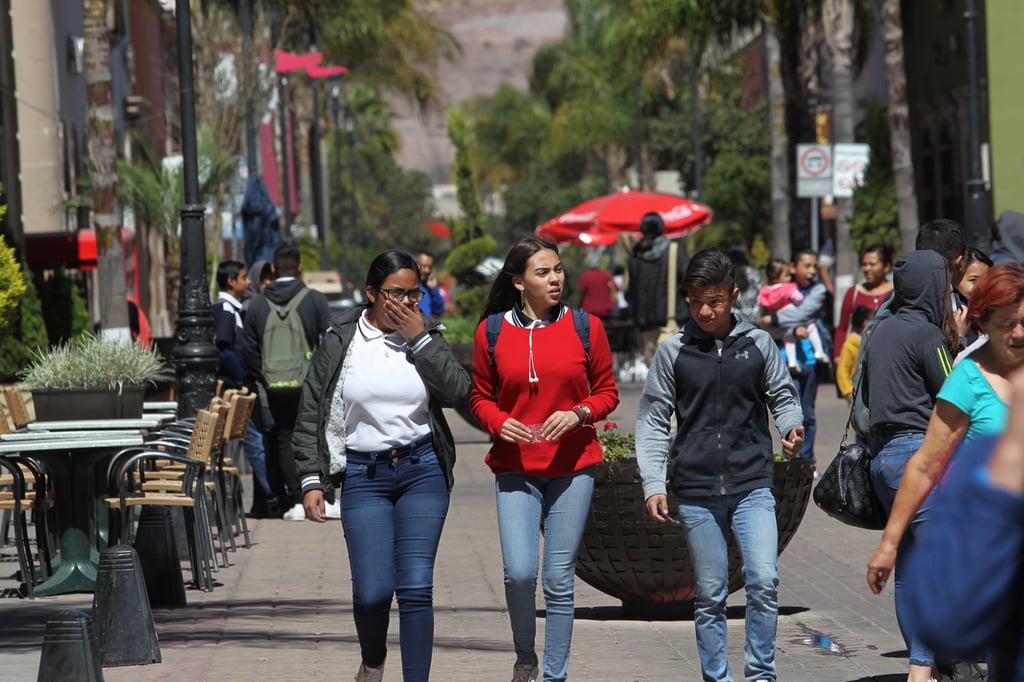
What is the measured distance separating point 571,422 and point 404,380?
65 centimetres

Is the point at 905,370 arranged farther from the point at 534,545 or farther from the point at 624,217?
the point at 624,217

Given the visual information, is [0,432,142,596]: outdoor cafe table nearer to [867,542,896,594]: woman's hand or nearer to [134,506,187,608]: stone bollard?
[134,506,187,608]: stone bollard

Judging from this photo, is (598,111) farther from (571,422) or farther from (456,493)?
(571,422)

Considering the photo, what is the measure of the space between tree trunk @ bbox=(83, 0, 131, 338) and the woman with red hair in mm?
15391

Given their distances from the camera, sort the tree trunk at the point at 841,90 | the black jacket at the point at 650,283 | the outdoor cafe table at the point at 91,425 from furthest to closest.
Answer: the tree trunk at the point at 841,90, the black jacket at the point at 650,283, the outdoor cafe table at the point at 91,425

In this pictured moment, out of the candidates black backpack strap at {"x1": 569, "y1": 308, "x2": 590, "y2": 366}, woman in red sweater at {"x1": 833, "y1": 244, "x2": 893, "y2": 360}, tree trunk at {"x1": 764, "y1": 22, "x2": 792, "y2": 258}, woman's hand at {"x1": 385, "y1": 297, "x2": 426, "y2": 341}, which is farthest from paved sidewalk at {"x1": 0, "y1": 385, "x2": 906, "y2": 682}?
tree trunk at {"x1": 764, "y1": 22, "x2": 792, "y2": 258}

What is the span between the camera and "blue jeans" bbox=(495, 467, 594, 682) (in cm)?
692

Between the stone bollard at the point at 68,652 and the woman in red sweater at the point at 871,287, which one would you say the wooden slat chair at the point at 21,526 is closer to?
the stone bollard at the point at 68,652

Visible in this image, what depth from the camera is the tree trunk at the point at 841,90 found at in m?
30.0

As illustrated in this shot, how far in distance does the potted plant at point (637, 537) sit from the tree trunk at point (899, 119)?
18.3 metres

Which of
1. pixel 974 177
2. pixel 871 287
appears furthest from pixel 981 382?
pixel 974 177

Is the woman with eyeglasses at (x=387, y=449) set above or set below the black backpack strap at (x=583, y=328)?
below

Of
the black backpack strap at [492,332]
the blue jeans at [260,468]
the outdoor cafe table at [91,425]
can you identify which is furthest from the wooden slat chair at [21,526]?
the black backpack strap at [492,332]

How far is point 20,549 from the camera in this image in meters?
10.3
